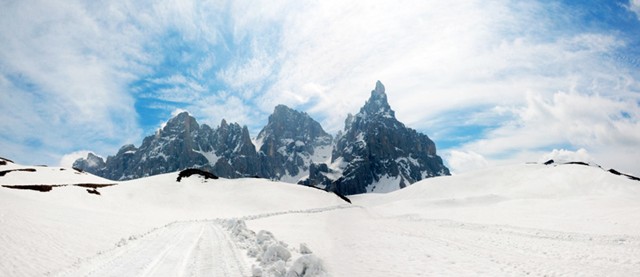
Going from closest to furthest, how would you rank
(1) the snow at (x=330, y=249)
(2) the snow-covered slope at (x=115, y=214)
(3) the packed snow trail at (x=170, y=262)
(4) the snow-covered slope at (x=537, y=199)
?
1. (3) the packed snow trail at (x=170, y=262)
2. (1) the snow at (x=330, y=249)
3. (2) the snow-covered slope at (x=115, y=214)
4. (4) the snow-covered slope at (x=537, y=199)

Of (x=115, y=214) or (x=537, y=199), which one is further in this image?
(x=537, y=199)

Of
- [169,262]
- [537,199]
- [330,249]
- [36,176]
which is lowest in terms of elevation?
[330,249]

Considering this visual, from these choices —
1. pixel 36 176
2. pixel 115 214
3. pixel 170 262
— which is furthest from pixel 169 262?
pixel 36 176

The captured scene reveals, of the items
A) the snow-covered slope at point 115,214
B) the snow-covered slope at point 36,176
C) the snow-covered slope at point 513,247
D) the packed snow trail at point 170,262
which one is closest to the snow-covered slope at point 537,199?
the snow-covered slope at point 513,247

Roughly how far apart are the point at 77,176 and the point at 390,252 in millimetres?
97228

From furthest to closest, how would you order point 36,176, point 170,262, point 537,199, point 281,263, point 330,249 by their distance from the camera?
point 36,176 < point 537,199 < point 330,249 < point 170,262 < point 281,263

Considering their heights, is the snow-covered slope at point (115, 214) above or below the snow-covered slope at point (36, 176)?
below

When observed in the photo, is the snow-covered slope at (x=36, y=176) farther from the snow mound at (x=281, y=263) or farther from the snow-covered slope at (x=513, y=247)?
the snow mound at (x=281, y=263)

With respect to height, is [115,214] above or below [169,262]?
above

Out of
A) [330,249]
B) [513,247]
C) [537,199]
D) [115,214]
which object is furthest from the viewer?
[537,199]

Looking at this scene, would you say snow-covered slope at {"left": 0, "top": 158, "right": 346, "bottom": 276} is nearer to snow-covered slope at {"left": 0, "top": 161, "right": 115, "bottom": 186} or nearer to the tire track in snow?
the tire track in snow

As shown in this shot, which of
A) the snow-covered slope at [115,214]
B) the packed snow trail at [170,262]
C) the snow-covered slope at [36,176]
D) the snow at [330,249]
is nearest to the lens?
the packed snow trail at [170,262]

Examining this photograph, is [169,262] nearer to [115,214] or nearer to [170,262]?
[170,262]

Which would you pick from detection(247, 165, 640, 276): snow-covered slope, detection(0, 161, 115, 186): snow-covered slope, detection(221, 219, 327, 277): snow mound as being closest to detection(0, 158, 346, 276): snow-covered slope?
detection(0, 161, 115, 186): snow-covered slope
